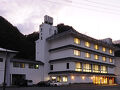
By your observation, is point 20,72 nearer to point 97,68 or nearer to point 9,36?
point 97,68

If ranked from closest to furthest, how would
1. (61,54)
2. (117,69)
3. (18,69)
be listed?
1. (18,69)
2. (61,54)
3. (117,69)

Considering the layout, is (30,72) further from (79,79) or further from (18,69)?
(79,79)

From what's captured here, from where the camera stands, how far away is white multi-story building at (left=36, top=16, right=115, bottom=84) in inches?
2063

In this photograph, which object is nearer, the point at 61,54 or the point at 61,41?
the point at 61,54

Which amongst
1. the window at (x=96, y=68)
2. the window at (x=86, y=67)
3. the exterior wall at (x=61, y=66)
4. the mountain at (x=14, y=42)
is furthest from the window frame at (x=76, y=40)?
the mountain at (x=14, y=42)

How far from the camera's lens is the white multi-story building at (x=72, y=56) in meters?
52.4

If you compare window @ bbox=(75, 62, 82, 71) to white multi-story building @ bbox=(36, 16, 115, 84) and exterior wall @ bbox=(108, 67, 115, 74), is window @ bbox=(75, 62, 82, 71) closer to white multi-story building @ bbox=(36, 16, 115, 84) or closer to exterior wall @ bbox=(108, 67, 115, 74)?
white multi-story building @ bbox=(36, 16, 115, 84)

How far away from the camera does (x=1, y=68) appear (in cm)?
4591

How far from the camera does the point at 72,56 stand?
52.1 metres

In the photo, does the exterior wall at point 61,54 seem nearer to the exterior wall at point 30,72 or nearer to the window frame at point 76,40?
the window frame at point 76,40

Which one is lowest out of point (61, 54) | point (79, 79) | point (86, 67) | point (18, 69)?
point (79, 79)

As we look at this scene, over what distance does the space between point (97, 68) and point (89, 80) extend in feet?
22.6

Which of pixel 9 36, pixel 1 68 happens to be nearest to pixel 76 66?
pixel 1 68

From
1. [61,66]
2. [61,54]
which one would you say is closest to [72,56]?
[61,54]
